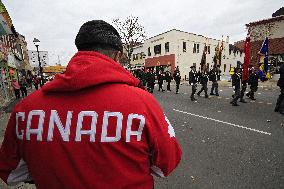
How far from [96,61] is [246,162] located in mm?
3974

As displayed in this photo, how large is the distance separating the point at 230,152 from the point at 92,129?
4.27 meters

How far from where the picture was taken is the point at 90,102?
3.80 ft

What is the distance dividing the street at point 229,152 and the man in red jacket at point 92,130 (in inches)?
105

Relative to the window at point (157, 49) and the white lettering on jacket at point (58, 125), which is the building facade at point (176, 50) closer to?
the window at point (157, 49)

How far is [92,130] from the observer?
1.15m

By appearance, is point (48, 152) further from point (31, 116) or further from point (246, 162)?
point (246, 162)

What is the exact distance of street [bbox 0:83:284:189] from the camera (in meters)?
3.66

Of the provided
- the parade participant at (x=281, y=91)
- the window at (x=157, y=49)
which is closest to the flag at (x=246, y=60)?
the parade participant at (x=281, y=91)

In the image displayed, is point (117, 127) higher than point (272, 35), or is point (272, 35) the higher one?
point (272, 35)

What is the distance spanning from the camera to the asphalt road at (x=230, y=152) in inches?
144

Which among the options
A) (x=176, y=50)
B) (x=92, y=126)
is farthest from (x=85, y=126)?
(x=176, y=50)

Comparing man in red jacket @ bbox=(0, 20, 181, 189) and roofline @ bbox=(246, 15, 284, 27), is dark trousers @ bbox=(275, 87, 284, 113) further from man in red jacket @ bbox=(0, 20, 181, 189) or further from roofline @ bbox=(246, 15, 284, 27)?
roofline @ bbox=(246, 15, 284, 27)

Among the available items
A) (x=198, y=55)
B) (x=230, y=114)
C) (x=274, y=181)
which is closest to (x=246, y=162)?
(x=274, y=181)

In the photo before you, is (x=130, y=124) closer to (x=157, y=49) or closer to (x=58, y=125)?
(x=58, y=125)
